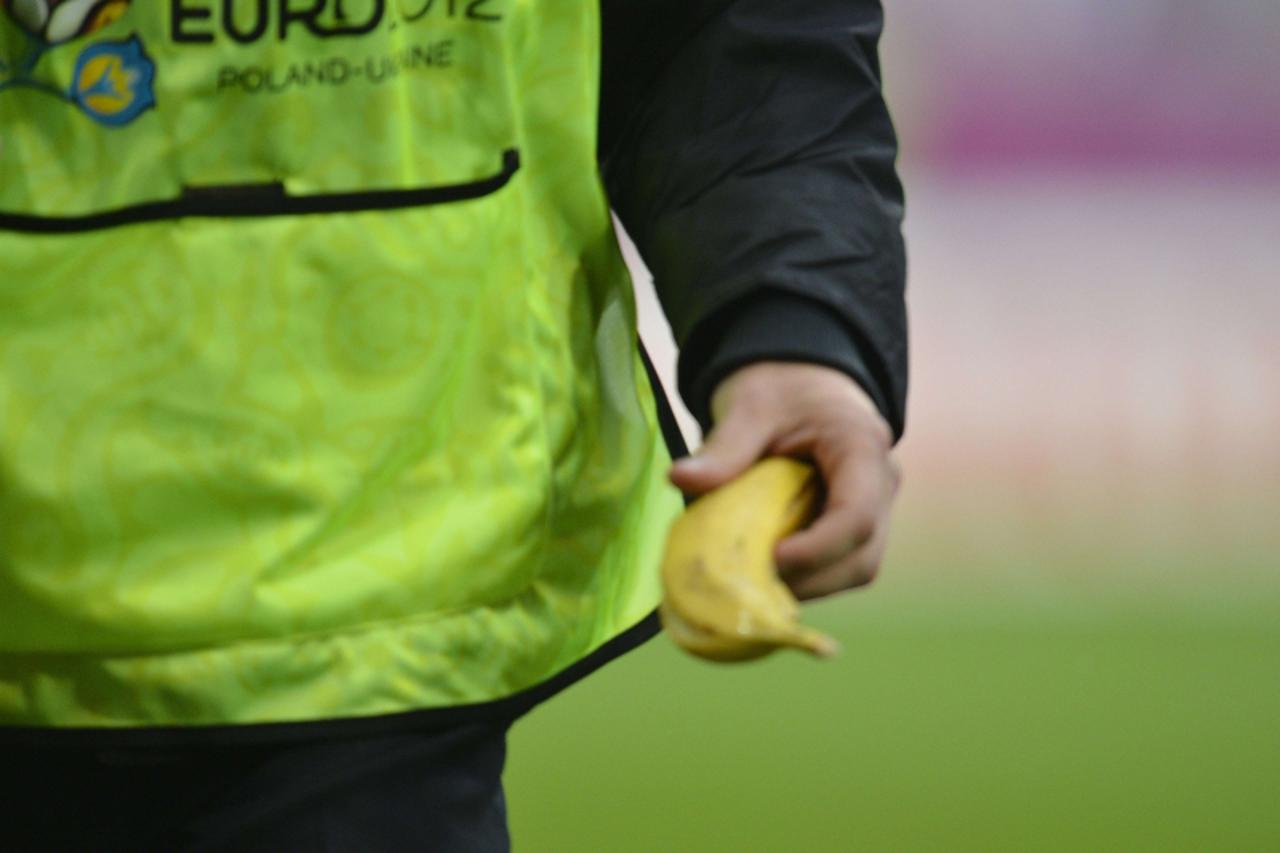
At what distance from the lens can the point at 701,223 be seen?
0.58m

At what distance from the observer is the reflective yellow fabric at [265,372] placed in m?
0.52

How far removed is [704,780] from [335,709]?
94cm

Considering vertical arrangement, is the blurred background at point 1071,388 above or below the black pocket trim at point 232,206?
below

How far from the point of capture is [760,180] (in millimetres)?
581

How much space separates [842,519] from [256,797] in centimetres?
19

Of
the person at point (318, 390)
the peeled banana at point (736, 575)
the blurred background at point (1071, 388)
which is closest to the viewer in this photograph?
the peeled banana at point (736, 575)

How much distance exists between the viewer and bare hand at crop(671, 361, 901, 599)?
1.56 feet

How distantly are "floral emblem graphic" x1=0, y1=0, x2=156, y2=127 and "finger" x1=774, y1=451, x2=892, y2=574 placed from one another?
0.72 ft

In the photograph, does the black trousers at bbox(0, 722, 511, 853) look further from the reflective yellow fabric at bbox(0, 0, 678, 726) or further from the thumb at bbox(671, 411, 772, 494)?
the thumb at bbox(671, 411, 772, 494)

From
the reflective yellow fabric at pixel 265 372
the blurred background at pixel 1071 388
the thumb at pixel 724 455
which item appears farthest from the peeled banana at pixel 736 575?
the blurred background at pixel 1071 388

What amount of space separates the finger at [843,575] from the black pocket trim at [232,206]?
159 mm

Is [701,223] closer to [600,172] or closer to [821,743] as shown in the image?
[600,172]

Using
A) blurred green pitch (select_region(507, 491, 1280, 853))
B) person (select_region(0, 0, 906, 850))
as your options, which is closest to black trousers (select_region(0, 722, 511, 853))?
person (select_region(0, 0, 906, 850))

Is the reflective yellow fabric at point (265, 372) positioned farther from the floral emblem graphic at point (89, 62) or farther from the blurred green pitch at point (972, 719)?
the blurred green pitch at point (972, 719)
